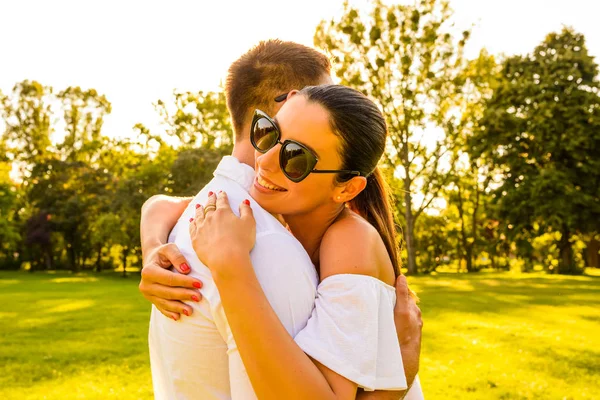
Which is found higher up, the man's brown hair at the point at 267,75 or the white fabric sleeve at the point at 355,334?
the man's brown hair at the point at 267,75

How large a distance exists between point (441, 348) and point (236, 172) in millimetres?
10454

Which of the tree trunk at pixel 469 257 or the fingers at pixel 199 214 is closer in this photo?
the fingers at pixel 199 214

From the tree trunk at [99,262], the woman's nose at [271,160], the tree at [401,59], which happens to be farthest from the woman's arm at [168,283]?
the tree trunk at [99,262]

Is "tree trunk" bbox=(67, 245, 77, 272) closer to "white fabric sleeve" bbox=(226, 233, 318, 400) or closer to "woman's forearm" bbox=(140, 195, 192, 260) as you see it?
"woman's forearm" bbox=(140, 195, 192, 260)

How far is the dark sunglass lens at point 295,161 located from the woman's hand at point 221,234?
25cm

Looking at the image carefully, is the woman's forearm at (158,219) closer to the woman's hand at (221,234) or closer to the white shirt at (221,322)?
the white shirt at (221,322)

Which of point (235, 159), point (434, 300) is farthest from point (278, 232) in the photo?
point (434, 300)

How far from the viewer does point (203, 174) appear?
36.2 meters

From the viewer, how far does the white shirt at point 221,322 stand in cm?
176

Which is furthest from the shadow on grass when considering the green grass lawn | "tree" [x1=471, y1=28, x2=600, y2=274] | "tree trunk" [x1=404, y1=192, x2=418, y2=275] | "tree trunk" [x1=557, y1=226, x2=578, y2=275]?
"tree trunk" [x1=557, y1=226, x2=578, y2=275]

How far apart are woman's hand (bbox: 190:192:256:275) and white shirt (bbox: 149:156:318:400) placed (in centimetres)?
4

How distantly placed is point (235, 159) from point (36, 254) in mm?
56135

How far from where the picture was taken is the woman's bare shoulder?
1854 mm

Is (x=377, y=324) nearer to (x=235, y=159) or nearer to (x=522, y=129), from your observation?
(x=235, y=159)
